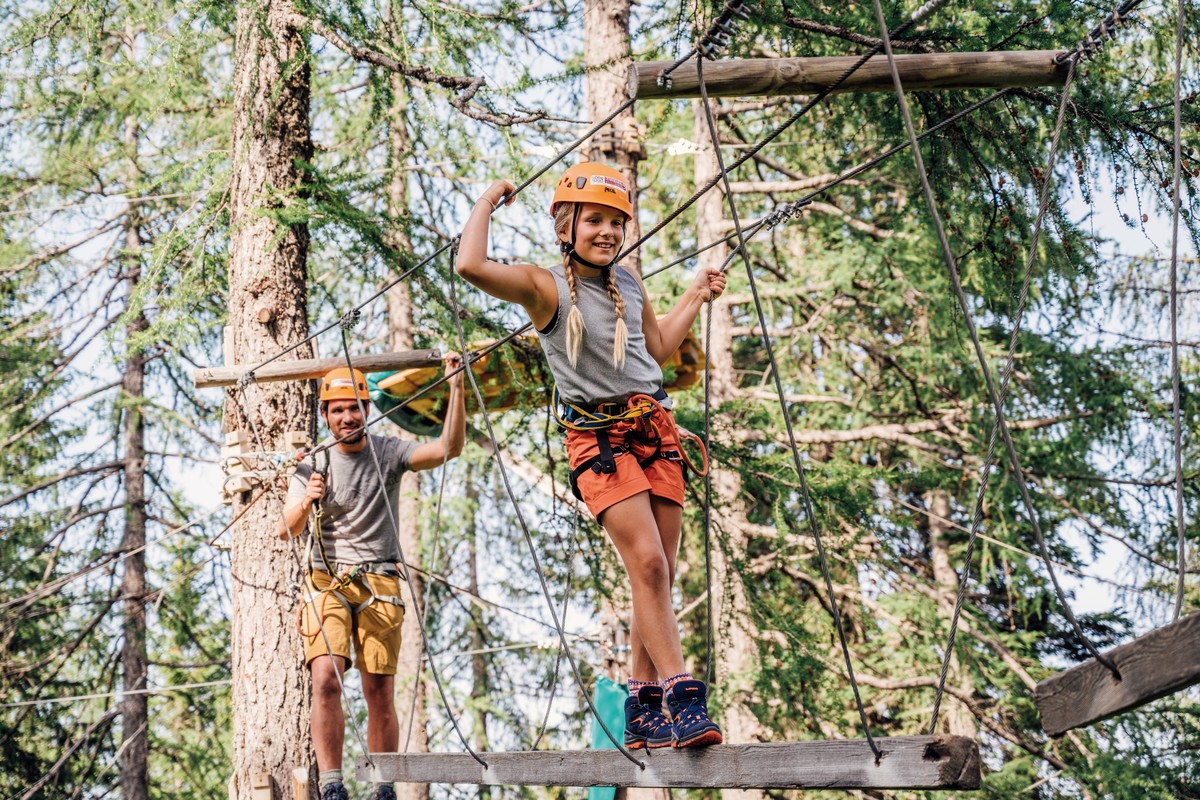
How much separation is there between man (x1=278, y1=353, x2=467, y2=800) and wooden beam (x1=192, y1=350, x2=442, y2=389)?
303 mm

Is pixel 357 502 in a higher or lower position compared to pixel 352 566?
higher

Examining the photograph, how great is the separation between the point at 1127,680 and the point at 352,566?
10.2ft

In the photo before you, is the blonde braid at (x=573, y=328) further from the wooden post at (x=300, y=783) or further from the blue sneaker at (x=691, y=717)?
the wooden post at (x=300, y=783)

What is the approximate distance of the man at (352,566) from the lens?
4379 mm

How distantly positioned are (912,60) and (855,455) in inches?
357

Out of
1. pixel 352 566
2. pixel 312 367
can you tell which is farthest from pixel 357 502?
pixel 312 367

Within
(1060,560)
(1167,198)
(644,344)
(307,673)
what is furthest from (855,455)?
(644,344)

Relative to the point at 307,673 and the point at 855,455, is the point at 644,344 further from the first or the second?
the point at 855,455

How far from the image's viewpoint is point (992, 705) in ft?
34.6

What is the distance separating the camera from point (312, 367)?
5.22m

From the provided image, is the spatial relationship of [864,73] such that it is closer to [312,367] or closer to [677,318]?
[677,318]

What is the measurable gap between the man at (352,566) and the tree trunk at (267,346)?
723 millimetres

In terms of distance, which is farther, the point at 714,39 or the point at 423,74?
the point at 423,74

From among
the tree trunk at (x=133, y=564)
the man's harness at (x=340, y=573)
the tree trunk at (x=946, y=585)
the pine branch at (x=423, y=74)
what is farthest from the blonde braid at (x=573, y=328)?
the tree trunk at (x=133, y=564)
